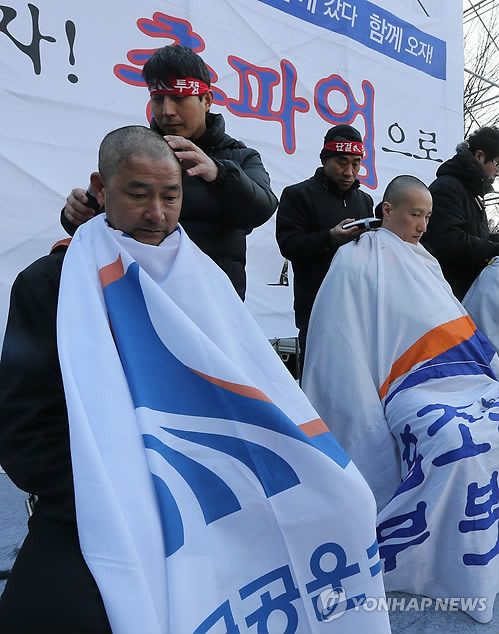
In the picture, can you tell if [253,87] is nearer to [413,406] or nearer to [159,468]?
[413,406]

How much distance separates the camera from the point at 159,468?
1.03 m

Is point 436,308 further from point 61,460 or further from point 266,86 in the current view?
point 266,86

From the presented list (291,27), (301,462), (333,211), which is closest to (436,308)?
(333,211)

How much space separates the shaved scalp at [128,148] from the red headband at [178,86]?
1.10 ft

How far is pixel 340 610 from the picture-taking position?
1070 mm

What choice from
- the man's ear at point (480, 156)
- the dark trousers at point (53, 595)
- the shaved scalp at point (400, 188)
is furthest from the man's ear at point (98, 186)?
the man's ear at point (480, 156)

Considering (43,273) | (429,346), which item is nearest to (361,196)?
(429,346)

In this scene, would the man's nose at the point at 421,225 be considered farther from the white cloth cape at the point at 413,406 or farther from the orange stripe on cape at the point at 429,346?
the orange stripe on cape at the point at 429,346

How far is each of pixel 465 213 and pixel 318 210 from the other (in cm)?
75

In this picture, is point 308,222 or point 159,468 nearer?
point 159,468

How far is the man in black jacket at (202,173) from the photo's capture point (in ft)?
4.99

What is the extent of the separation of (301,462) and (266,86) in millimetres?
2927

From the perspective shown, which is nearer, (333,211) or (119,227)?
(119,227)

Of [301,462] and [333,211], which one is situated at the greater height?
[333,211]
